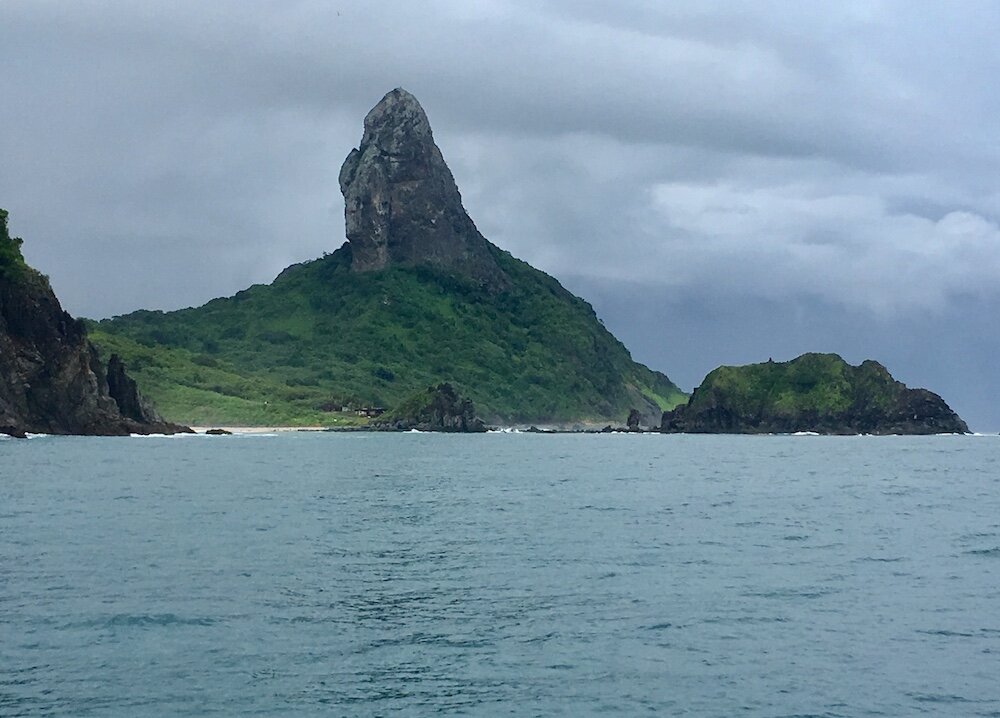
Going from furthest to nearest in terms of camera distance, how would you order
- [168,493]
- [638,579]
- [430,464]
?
[430,464]
[168,493]
[638,579]

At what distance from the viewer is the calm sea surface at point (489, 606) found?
34.0 metres

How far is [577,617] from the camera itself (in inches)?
1746

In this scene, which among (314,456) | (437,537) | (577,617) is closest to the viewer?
(577,617)

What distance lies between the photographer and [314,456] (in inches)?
6703

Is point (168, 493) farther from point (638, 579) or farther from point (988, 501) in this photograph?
point (988, 501)

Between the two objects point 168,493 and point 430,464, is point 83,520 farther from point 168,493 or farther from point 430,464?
point 430,464

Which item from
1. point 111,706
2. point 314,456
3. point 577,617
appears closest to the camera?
point 111,706

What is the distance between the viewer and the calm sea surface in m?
34.0

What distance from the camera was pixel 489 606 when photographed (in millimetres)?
46781

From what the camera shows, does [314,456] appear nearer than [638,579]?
No

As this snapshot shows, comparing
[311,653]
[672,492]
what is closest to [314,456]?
[672,492]

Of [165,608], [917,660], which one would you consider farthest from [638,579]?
[165,608]

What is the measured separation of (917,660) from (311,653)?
19.4m

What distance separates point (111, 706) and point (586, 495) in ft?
242
